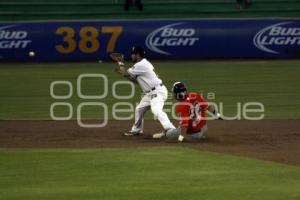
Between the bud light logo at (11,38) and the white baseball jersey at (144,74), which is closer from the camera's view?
the white baseball jersey at (144,74)

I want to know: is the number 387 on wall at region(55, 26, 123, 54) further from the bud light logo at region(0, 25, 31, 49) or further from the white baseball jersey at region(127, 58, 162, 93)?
the white baseball jersey at region(127, 58, 162, 93)

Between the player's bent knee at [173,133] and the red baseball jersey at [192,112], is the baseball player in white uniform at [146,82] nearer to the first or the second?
the player's bent knee at [173,133]

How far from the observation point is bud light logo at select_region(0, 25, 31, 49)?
34.2m

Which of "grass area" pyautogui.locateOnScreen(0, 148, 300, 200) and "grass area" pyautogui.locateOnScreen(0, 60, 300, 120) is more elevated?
"grass area" pyautogui.locateOnScreen(0, 60, 300, 120)

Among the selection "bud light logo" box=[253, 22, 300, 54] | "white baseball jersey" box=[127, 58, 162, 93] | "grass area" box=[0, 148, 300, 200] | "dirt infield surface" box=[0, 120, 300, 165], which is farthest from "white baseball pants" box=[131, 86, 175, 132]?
"bud light logo" box=[253, 22, 300, 54]

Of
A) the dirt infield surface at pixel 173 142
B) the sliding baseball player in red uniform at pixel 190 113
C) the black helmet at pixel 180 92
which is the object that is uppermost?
the black helmet at pixel 180 92

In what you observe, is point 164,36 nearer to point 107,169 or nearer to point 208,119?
point 208,119

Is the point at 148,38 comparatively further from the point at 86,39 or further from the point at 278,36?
the point at 278,36

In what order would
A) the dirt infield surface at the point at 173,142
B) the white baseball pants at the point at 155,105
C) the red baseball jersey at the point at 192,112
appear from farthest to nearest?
the white baseball pants at the point at 155,105
the red baseball jersey at the point at 192,112
the dirt infield surface at the point at 173,142

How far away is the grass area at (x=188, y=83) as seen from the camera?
71.6ft

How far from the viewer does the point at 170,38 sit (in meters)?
34.5

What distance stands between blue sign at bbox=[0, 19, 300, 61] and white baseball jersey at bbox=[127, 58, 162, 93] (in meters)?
17.7
